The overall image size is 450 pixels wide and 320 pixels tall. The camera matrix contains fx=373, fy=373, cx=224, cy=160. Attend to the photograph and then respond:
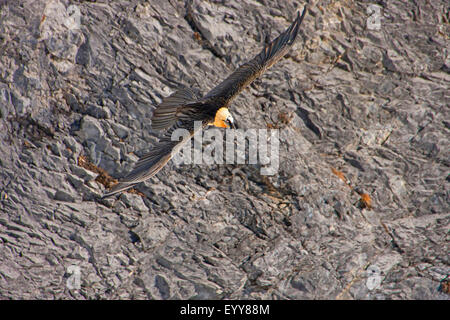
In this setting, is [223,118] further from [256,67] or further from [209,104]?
[256,67]

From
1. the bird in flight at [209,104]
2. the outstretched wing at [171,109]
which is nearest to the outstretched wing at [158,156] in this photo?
the bird in flight at [209,104]

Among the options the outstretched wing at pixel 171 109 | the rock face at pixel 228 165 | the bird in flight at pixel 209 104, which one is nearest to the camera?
the bird in flight at pixel 209 104

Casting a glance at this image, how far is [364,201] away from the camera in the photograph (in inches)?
356

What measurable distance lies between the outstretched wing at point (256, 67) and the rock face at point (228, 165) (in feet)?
4.08

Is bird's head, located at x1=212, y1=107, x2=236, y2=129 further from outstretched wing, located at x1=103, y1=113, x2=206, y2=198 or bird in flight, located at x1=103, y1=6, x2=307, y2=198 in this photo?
outstretched wing, located at x1=103, y1=113, x2=206, y2=198

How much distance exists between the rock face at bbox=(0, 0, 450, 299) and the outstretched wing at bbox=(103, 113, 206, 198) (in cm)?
164

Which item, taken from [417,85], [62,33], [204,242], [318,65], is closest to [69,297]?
[204,242]

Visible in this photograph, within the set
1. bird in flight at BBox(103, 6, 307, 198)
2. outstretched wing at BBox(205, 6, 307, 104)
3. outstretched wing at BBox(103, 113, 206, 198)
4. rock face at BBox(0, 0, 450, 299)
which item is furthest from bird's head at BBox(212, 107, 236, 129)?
rock face at BBox(0, 0, 450, 299)

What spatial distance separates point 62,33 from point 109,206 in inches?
143

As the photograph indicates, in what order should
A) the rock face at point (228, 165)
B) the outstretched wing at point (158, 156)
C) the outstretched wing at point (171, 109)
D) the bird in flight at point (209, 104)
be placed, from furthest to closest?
the rock face at point (228, 165), the outstretched wing at point (171, 109), the bird in flight at point (209, 104), the outstretched wing at point (158, 156)

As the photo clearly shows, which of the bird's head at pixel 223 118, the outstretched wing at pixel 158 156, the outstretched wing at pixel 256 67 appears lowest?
the outstretched wing at pixel 158 156

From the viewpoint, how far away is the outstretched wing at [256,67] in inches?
272

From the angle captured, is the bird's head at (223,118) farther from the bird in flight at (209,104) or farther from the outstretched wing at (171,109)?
the outstretched wing at (171,109)

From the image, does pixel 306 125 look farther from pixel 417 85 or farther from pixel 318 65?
pixel 417 85
